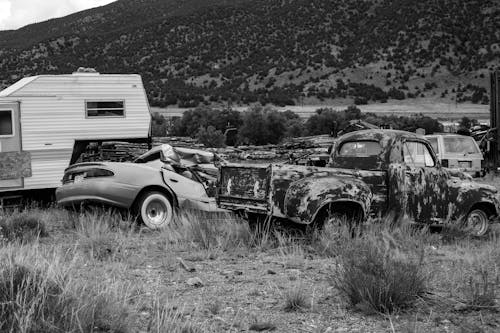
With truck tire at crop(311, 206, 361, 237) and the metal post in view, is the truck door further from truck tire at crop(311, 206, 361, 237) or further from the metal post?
the metal post

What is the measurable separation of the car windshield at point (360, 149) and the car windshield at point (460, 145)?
9.26m

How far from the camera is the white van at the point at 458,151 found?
1859 cm

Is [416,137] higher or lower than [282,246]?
higher

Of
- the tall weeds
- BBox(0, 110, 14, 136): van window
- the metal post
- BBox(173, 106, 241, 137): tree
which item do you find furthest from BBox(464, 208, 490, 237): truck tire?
BBox(173, 106, 241, 137): tree

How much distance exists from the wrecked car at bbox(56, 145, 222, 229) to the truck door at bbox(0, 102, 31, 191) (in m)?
4.51

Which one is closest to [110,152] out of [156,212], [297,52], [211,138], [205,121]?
[156,212]

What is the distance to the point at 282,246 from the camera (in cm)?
841

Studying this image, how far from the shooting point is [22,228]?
9789 millimetres

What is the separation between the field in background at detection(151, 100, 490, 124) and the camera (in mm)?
50156

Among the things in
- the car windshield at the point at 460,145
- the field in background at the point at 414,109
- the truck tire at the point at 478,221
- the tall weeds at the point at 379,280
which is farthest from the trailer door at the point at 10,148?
the field in background at the point at 414,109

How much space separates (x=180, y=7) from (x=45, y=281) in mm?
72305

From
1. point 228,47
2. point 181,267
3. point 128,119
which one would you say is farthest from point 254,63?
point 181,267

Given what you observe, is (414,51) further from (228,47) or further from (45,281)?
(45,281)

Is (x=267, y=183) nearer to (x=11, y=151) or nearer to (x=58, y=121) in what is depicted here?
(x=11, y=151)
